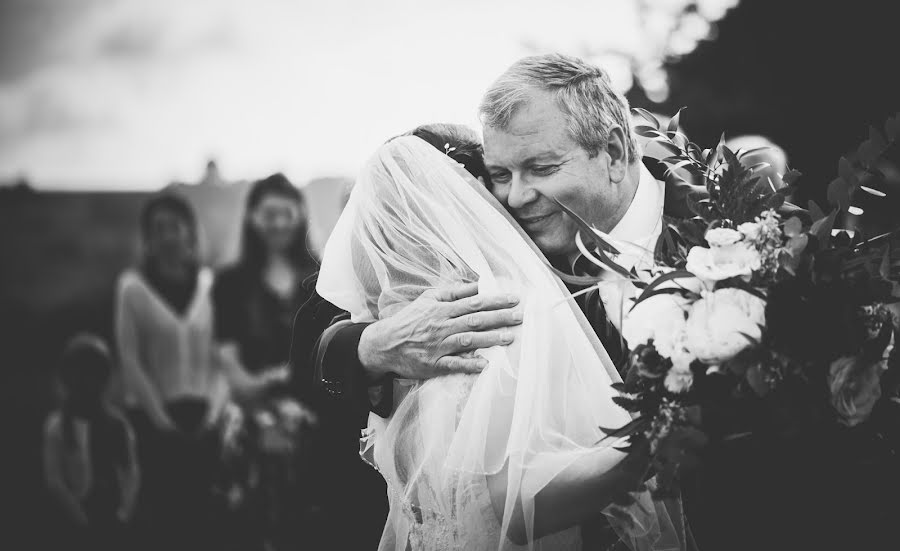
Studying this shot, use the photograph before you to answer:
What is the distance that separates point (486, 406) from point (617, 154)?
1112 millimetres

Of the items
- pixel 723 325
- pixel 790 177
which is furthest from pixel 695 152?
pixel 723 325

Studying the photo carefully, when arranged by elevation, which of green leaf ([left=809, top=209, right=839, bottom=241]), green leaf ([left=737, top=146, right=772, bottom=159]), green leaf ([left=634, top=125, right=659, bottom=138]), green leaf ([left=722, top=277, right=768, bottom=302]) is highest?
green leaf ([left=634, top=125, right=659, bottom=138])

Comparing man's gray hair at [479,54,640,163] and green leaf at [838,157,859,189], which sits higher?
man's gray hair at [479,54,640,163]

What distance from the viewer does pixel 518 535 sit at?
1.89 metres

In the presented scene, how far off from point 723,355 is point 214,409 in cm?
513

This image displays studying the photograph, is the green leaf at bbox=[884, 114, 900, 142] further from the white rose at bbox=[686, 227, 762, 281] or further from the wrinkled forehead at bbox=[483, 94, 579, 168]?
the wrinkled forehead at bbox=[483, 94, 579, 168]

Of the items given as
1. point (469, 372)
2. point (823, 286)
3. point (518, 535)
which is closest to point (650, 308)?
point (823, 286)

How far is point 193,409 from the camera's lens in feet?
19.9

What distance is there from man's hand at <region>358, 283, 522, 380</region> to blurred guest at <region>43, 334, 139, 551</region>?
14.4 feet

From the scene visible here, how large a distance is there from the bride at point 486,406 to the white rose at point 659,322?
183 mm

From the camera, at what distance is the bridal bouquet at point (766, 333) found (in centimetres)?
165

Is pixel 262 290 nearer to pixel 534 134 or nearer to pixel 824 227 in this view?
pixel 534 134

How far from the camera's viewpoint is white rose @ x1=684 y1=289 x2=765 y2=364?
1.64 m

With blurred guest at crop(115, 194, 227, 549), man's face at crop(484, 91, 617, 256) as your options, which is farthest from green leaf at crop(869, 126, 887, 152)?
blurred guest at crop(115, 194, 227, 549)
